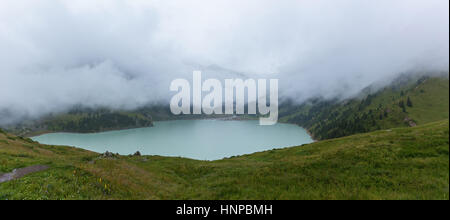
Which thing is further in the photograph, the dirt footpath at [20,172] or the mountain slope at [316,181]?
the dirt footpath at [20,172]

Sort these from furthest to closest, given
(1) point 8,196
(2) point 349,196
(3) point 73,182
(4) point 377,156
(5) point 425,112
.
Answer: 1. (5) point 425,112
2. (4) point 377,156
3. (3) point 73,182
4. (2) point 349,196
5. (1) point 8,196

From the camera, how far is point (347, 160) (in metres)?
17.8

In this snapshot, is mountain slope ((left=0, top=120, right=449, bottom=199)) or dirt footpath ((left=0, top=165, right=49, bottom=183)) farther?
dirt footpath ((left=0, top=165, right=49, bottom=183))

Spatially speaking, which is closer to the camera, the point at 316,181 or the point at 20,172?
the point at 316,181

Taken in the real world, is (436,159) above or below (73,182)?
above

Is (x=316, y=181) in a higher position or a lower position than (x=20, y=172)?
lower

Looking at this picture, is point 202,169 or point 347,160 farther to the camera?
point 202,169
